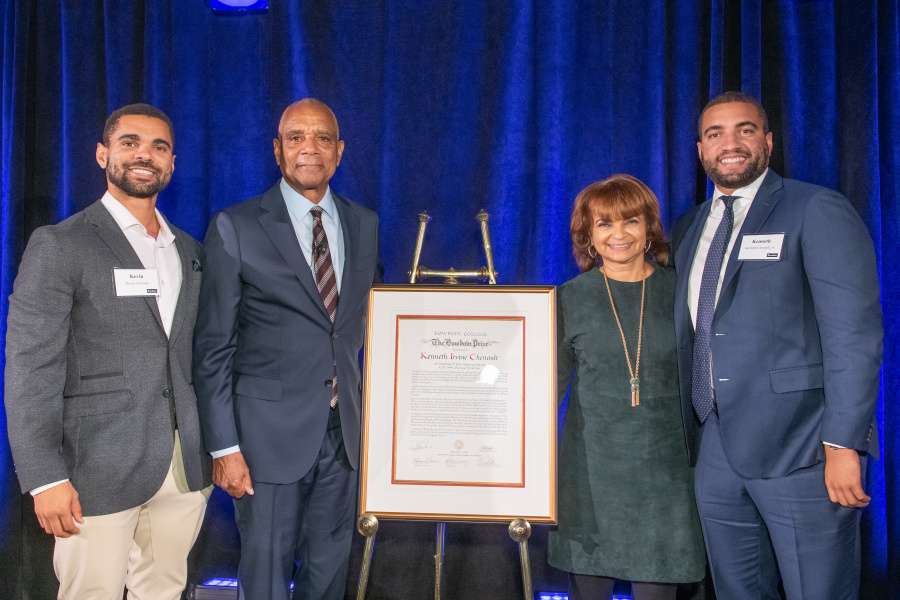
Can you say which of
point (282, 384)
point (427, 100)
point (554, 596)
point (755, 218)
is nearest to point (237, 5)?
point (427, 100)

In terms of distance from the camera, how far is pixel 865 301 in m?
1.92

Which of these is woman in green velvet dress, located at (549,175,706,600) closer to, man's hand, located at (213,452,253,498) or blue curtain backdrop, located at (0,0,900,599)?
blue curtain backdrop, located at (0,0,900,599)

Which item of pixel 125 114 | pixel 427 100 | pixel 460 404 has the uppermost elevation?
pixel 427 100

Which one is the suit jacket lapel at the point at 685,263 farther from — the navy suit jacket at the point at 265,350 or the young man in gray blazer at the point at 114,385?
the young man in gray blazer at the point at 114,385

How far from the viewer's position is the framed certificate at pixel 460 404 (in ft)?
7.21

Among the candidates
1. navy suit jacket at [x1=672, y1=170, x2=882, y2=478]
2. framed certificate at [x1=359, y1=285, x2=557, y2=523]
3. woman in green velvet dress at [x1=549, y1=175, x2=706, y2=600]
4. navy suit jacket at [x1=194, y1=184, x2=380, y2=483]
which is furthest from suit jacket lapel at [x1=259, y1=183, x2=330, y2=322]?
navy suit jacket at [x1=672, y1=170, x2=882, y2=478]

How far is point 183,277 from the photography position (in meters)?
2.18

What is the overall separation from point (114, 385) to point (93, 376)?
64 millimetres

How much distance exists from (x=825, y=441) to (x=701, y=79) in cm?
172

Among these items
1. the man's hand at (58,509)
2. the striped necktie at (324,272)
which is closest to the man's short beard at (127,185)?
the striped necktie at (324,272)

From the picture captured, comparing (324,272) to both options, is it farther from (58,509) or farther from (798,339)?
(798,339)

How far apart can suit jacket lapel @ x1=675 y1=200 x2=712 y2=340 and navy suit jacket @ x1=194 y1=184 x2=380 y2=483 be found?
3.54 feet

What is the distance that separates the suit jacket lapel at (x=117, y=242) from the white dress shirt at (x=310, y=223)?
0.48 metres

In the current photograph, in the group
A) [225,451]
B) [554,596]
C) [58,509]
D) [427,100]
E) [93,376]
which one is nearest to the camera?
[58,509]
